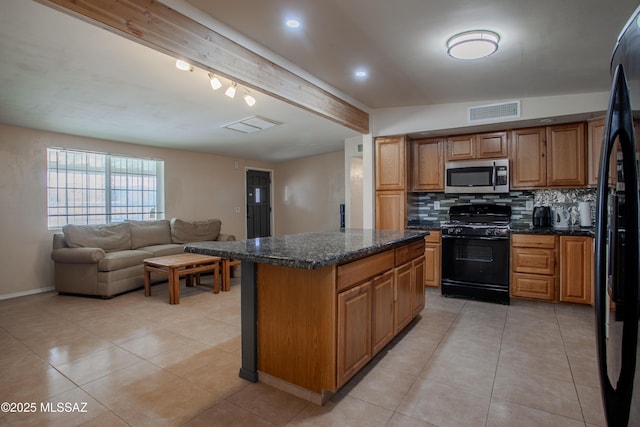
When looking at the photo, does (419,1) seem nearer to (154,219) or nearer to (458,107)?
(458,107)

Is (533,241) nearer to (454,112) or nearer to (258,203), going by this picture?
(454,112)

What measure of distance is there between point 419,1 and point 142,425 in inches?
114

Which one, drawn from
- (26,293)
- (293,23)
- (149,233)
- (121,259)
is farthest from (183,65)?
(26,293)

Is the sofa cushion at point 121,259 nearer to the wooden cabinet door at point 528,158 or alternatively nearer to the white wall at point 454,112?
the white wall at point 454,112

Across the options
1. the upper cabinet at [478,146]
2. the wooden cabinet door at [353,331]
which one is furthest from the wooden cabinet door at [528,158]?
the wooden cabinet door at [353,331]

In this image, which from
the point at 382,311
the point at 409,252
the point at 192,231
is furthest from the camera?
the point at 192,231

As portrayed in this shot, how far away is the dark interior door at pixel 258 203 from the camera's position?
7895mm

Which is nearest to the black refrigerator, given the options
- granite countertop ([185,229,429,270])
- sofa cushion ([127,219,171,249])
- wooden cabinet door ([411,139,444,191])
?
granite countertop ([185,229,429,270])

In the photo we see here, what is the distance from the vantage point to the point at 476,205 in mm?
4492

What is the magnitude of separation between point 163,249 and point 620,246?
522cm

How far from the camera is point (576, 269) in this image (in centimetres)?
368

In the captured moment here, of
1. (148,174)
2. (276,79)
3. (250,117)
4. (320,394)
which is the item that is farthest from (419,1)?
(148,174)

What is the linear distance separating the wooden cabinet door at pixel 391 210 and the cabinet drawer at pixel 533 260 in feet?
4.45

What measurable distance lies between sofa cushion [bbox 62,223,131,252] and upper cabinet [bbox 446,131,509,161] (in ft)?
15.9
